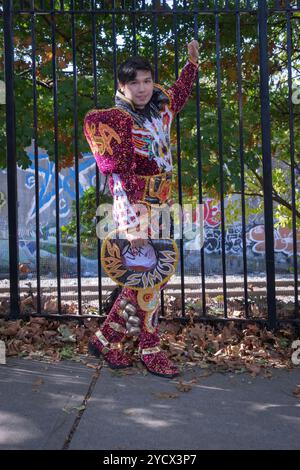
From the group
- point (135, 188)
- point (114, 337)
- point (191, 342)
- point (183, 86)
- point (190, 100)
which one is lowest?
point (191, 342)

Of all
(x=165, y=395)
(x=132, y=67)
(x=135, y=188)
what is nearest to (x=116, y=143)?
(x=135, y=188)

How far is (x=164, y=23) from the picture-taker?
5.17 m

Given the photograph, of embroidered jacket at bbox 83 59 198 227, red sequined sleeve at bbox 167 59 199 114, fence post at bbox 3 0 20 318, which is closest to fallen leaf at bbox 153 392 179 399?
embroidered jacket at bbox 83 59 198 227

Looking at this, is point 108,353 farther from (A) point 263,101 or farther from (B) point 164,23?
(B) point 164,23

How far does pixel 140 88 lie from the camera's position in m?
3.29

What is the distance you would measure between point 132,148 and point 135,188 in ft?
0.82

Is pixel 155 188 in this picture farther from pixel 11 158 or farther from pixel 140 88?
pixel 11 158

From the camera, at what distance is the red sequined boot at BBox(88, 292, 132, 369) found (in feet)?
11.4

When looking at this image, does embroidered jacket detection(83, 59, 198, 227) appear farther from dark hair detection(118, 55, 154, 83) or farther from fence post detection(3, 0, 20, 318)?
fence post detection(3, 0, 20, 318)

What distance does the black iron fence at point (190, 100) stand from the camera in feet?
13.6

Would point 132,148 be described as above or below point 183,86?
below

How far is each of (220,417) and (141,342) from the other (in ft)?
2.97

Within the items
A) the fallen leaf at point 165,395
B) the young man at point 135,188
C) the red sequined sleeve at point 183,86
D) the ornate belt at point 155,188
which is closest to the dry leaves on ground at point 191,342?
the young man at point 135,188

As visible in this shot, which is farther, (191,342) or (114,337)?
(191,342)
